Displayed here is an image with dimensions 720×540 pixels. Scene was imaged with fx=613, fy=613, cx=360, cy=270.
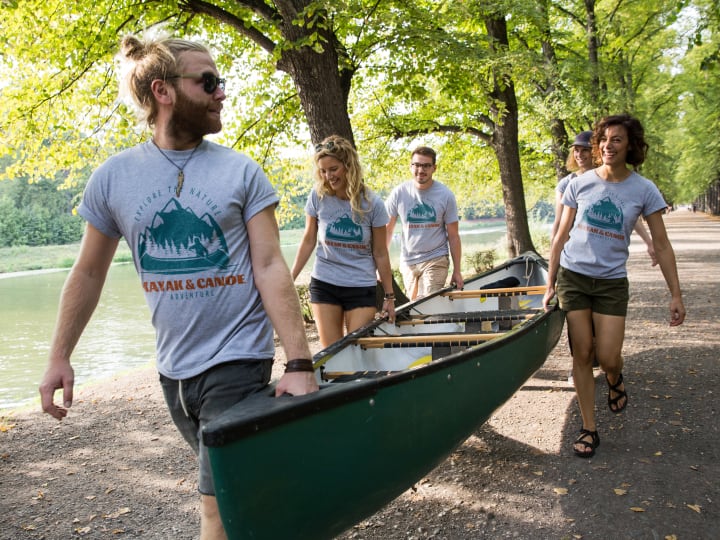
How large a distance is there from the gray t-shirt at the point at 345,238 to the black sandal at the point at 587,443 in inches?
71.0

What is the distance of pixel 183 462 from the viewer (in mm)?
4621

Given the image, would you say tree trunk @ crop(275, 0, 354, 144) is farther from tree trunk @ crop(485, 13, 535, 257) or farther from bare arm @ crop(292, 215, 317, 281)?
tree trunk @ crop(485, 13, 535, 257)

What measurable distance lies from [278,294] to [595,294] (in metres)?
2.80

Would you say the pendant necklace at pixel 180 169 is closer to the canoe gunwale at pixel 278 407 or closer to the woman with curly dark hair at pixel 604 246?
the canoe gunwale at pixel 278 407

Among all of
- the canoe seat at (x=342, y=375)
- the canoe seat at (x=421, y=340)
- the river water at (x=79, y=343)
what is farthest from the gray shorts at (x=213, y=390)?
the river water at (x=79, y=343)

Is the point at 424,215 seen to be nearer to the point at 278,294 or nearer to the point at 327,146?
the point at 327,146

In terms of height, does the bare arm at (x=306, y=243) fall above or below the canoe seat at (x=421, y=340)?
above

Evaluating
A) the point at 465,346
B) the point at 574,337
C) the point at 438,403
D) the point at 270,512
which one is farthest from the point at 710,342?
the point at 270,512

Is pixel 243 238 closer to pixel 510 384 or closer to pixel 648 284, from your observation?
pixel 510 384

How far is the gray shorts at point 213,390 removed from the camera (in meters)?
1.97

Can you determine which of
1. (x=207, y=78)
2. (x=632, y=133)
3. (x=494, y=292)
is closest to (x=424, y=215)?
(x=494, y=292)

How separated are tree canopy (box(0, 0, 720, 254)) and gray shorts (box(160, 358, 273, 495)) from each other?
89.2 inches

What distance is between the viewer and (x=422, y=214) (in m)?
5.91

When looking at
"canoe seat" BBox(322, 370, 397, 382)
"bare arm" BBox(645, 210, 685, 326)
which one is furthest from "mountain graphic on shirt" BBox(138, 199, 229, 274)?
"bare arm" BBox(645, 210, 685, 326)
